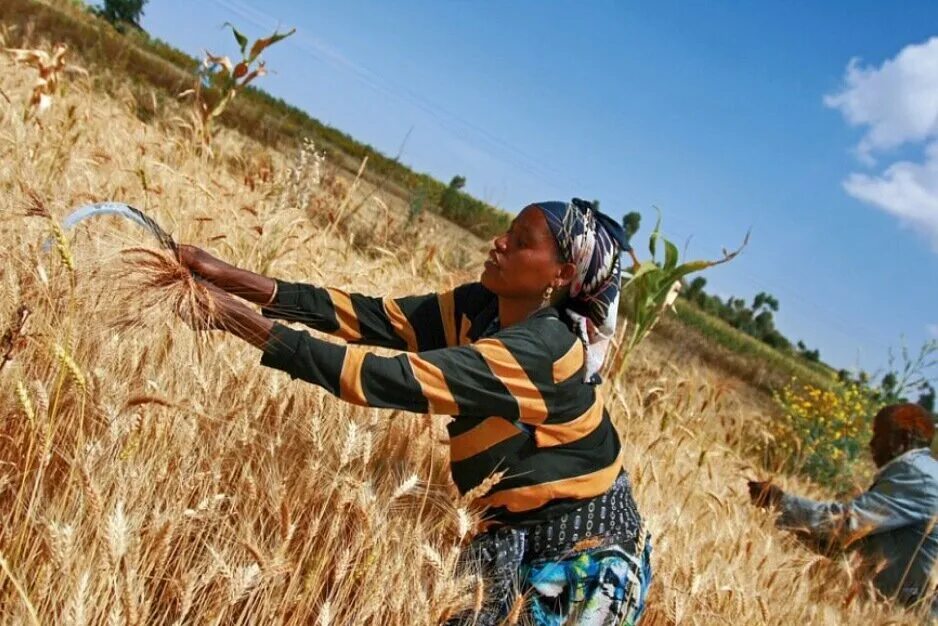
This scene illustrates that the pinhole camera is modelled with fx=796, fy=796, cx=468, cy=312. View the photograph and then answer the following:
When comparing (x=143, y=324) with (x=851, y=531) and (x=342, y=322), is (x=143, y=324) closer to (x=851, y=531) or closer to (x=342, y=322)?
(x=342, y=322)

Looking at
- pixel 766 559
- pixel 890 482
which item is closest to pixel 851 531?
pixel 890 482

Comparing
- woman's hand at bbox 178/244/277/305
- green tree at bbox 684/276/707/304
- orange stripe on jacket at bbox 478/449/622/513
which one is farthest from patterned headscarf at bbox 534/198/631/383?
green tree at bbox 684/276/707/304

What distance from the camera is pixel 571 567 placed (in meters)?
1.79

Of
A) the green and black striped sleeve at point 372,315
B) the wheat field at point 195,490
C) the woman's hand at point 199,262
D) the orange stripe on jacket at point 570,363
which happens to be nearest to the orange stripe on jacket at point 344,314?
the green and black striped sleeve at point 372,315

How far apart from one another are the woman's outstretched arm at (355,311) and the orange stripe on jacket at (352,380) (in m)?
0.43

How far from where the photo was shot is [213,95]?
5145mm

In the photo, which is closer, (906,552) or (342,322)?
(342,322)

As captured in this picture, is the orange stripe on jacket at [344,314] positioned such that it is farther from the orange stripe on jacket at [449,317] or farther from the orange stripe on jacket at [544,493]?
the orange stripe on jacket at [544,493]

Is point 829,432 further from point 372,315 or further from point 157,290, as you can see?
point 157,290

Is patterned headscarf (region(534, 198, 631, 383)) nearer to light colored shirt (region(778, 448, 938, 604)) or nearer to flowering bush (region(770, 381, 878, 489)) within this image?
light colored shirt (region(778, 448, 938, 604))

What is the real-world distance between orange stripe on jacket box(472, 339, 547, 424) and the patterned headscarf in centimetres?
26

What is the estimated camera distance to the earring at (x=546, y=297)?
1.83 m

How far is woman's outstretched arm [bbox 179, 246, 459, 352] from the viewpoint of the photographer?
6.19 feet

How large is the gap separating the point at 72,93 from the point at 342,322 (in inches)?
166
